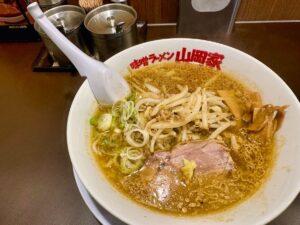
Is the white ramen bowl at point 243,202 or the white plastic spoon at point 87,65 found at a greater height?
the white plastic spoon at point 87,65

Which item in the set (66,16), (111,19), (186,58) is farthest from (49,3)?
(186,58)

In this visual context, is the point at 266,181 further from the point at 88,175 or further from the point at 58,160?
the point at 58,160

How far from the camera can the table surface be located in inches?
41.6

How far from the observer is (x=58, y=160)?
1.18m

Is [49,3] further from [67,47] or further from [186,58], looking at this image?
[186,58]

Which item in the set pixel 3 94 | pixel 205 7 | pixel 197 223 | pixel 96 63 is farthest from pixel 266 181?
pixel 3 94

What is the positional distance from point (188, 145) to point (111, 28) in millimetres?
702

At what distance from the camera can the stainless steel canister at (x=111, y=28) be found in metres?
1.30

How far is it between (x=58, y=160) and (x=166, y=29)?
3.27ft

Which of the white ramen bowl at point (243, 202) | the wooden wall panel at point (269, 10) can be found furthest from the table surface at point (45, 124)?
the white ramen bowl at point (243, 202)

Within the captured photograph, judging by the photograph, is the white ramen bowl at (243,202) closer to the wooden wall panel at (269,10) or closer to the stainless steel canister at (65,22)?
the stainless steel canister at (65,22)

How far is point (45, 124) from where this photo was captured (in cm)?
130

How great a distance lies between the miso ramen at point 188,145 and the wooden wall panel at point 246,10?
23.5 inches

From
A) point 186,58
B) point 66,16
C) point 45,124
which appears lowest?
point 45,124
